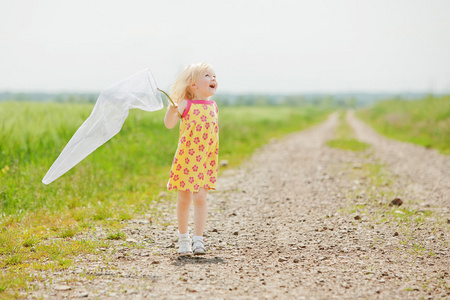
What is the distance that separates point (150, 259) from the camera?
4.37 m

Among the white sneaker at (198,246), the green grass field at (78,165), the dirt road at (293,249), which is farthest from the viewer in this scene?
the green grass field at (78,165)

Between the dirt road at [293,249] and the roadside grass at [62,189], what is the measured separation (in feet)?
0.85

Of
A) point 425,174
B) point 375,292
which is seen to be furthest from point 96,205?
point 425,174

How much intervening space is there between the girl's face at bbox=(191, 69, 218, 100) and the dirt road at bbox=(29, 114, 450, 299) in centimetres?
161

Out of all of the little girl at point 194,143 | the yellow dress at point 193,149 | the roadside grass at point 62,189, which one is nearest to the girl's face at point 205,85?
the little girl at point 194,143

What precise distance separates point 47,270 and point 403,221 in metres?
4.15

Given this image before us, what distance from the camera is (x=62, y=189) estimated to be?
684 cm

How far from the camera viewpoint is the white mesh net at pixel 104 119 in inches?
175

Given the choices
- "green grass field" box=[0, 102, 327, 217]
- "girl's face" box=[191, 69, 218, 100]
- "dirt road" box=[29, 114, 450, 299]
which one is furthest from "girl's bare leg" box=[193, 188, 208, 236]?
"green grass field" box=[0, 102, 327, 217]

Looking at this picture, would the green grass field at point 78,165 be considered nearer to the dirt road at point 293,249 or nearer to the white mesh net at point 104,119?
the dirt road at point 293,249

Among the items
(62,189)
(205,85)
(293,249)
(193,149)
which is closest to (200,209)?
(193,149)

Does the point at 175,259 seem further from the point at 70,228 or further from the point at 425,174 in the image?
the point at 425,174

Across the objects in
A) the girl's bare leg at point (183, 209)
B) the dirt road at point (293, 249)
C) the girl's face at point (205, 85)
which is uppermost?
the girl's face at point (205, 85)

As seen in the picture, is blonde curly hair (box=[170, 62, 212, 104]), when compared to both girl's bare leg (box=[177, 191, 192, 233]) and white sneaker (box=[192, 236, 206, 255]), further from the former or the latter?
white sneaker (box=[192, 236, 206, 255])
